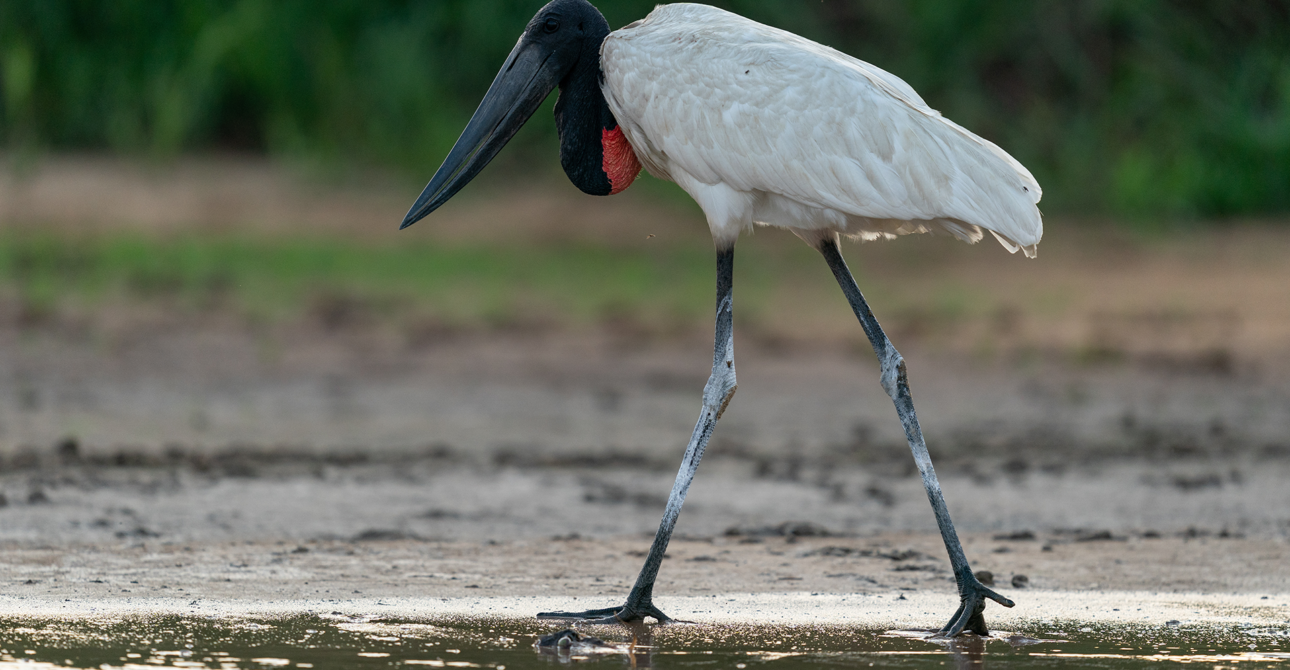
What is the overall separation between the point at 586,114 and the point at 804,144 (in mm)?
655

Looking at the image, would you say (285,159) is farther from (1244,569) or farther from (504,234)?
(1244,569)

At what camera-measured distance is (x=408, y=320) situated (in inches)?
357

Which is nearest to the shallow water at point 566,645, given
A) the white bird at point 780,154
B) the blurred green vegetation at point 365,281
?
the white bird at point 780,154

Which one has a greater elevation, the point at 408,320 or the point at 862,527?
the point at 408,320

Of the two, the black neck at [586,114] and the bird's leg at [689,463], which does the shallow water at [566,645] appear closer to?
the bird's leg at [689,463]

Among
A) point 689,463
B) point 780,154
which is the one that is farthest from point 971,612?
point 780,154

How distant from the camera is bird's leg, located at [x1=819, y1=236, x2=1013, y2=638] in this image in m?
4.01

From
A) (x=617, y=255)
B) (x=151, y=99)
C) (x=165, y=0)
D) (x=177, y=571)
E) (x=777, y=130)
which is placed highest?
(x=165, y=0)

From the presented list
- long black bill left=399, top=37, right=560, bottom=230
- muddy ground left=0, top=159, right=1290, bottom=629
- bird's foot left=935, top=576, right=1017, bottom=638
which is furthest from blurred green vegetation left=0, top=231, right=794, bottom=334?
bird's foot left=935, top=576, right=1017, bottom=638

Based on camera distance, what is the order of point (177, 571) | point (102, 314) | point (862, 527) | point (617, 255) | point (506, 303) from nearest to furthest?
point (177, 571), point (862, 527), point (102, 314), point (506, 303), point (617, 255)

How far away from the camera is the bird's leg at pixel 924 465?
4012 mm

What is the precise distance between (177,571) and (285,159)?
274 inches

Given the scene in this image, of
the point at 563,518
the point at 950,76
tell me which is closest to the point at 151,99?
the point at 950,76

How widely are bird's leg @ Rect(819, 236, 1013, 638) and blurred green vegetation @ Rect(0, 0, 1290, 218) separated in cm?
700
